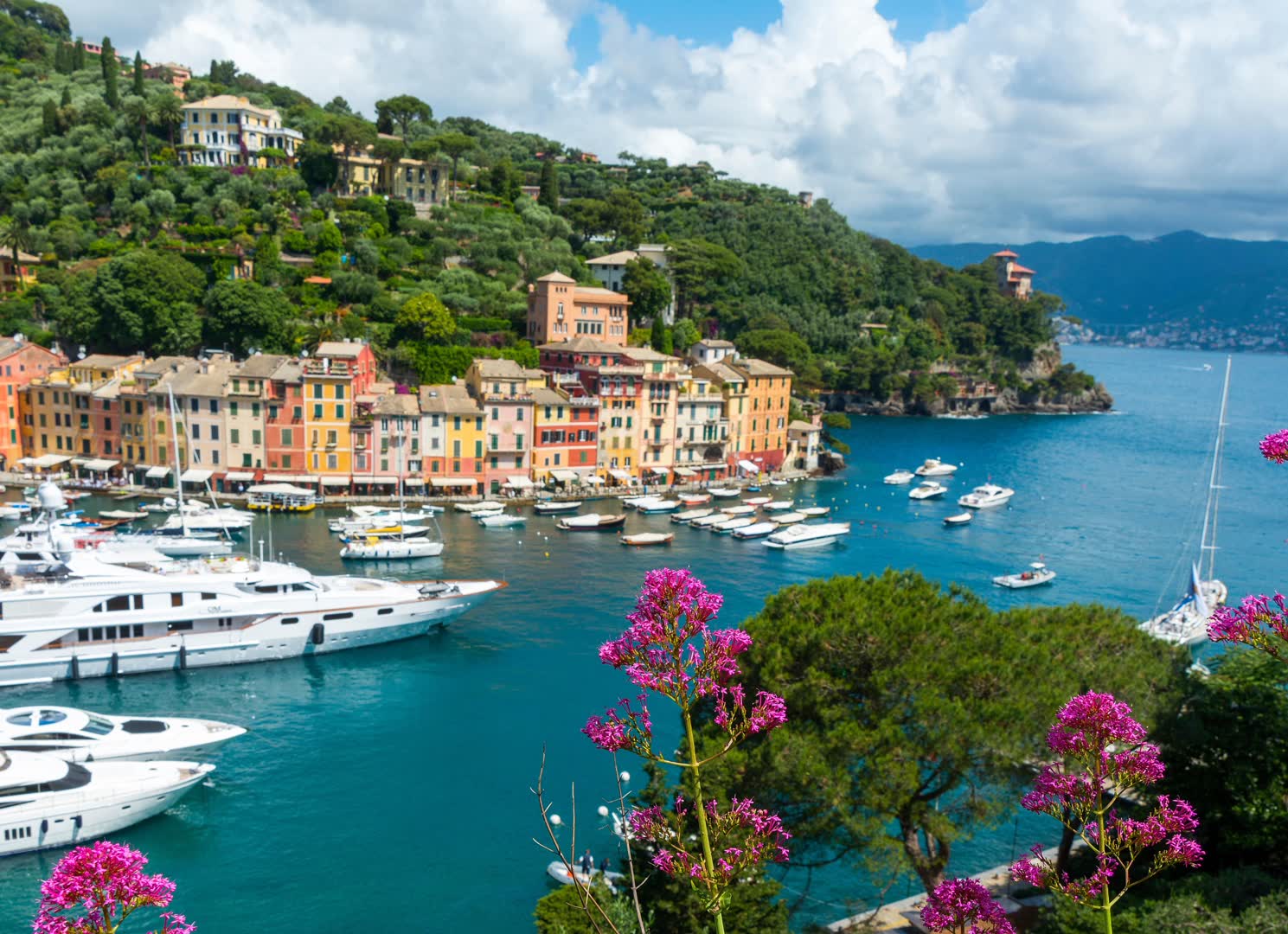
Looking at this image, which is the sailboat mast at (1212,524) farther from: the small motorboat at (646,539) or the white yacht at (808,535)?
the small motorboat at (646,539)

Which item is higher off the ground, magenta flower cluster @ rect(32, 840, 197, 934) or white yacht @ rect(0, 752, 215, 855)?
magenta flower cluster @ rect(32, 840, 197, 934)

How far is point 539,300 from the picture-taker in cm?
7475

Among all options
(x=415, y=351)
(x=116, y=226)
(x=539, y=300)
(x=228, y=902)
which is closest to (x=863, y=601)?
(x=228, y=902)

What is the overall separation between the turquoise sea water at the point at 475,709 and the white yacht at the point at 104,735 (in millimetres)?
1095

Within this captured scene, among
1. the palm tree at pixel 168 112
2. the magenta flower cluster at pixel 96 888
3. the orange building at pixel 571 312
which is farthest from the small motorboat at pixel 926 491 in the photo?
→ the palm tree at pixel 168 112

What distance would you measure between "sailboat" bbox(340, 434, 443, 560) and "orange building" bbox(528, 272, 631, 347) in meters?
28.0

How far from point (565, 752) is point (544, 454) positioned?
34.8m

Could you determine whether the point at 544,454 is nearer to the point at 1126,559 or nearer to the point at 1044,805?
the point at 1126,559

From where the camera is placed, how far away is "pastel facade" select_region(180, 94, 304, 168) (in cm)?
8975

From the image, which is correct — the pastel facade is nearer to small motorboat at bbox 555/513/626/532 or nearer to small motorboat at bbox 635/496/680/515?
small motorboat at bbox 635/496/680/515

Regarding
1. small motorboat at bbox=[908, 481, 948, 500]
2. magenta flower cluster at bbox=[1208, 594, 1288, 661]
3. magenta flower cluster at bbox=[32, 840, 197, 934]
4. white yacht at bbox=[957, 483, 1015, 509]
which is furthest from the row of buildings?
magenta flower cluster at bbox=[1208, 594, 1288, 661]

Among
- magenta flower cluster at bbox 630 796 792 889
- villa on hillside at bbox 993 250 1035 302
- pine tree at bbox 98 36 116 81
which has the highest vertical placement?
pine tree at bbox 98 36 116 81

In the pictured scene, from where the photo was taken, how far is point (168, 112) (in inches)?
3526

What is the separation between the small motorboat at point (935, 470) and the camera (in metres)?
72.6
